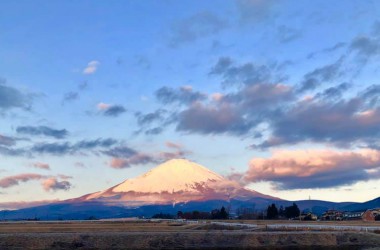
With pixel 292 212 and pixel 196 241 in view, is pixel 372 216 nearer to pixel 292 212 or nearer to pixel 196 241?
pixel 292 212

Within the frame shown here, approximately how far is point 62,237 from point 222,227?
3734 cm

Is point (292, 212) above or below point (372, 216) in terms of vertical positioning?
above

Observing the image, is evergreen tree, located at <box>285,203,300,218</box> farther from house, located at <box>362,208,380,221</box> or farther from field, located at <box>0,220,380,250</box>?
field, located at <box>0,220,380,250</box>

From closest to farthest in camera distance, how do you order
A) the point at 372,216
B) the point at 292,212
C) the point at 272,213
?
1. the point at 372,216
2. the point at 272,213
3. the point at 292,212

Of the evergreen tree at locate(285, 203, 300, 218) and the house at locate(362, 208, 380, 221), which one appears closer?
the house at locate(362, 208, 380, 221)

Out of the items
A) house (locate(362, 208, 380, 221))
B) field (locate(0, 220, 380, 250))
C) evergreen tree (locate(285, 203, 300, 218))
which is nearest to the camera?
field (locate(0, 220, 380, 250))

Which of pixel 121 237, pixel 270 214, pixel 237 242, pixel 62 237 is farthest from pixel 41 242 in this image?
pixel 270 214

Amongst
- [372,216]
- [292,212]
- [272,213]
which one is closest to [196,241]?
[372,216]

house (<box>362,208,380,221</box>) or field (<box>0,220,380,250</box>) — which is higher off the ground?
house (<box>362,208,380,221</box>)

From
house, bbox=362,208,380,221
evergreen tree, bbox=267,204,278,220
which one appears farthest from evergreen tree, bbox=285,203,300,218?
house, bbox=362,208,380,221

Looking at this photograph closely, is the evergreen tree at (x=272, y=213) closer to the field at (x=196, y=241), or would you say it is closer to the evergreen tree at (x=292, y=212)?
the evergreen tree at (x=292, y=212)

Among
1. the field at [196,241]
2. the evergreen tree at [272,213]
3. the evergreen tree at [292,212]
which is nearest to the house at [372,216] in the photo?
the evergreen tree at [292,212]

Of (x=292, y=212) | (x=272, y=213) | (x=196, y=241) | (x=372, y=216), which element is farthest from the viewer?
(x=292, y=212)

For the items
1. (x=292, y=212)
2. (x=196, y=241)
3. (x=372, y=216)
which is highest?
(x=292, y=212)
